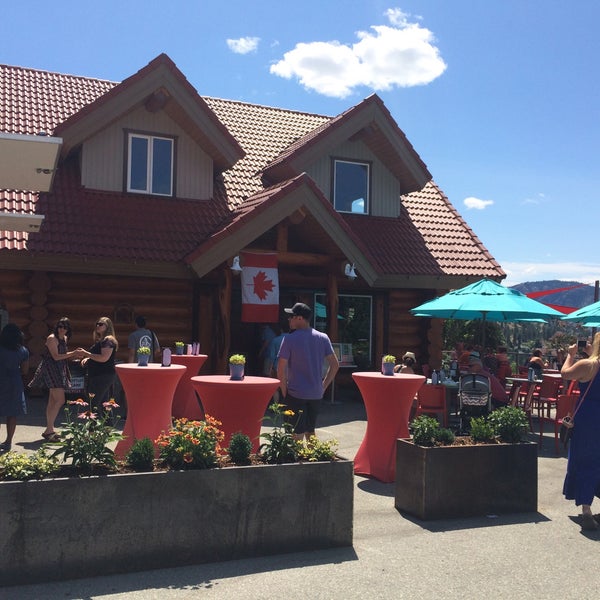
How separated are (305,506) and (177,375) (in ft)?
10.2

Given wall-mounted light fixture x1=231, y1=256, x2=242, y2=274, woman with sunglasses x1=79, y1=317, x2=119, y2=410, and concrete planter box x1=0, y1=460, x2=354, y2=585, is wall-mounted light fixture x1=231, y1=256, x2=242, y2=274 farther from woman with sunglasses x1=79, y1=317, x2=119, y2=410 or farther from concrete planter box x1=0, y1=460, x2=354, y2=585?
concrete planter box x1=0, y1=460, x2=354, y2=585

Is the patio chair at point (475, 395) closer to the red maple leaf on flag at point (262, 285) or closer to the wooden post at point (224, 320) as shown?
the red maple leaf on flag at point (262, 285)

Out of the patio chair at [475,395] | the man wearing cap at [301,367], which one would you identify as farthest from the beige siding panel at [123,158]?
the man wearing cap at [301,367]

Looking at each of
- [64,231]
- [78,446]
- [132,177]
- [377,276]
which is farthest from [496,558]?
[132,177]

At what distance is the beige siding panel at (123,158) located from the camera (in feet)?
47.8

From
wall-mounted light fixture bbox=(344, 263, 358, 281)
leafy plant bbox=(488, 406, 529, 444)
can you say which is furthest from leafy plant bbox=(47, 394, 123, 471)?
wall-mounted light fixture bbox=(344, 263, 358, 281)

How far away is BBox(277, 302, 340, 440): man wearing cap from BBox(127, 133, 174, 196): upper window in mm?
8419

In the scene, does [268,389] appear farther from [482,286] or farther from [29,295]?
[29,295]

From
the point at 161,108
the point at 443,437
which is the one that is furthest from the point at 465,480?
the point at 161,108

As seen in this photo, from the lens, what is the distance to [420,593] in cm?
496

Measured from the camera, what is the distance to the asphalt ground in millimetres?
4875

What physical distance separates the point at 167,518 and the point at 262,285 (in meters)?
8.55

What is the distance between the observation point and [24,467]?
5039 mm

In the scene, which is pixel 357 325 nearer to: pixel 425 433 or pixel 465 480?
pixel 425 433
